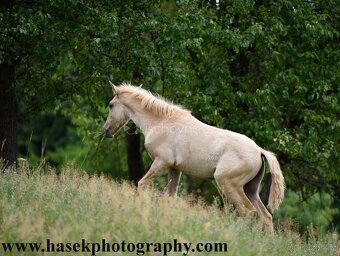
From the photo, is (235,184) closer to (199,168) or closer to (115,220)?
(199,168)

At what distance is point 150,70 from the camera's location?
15.3 metres

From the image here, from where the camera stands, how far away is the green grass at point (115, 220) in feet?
29.0

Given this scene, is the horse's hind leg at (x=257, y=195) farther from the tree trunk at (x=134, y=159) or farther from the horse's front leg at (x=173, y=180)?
the tree trunk at (x=134, y=159)

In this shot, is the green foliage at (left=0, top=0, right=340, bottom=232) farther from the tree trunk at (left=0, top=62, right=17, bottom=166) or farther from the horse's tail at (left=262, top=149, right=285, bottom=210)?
the horse's tail at (left=262, top=149, right=285, bottom=210)

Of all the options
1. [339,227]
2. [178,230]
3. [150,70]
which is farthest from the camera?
[339,227]

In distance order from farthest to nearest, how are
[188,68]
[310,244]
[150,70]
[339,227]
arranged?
[339,227] < [188,68] < [150,70] < [310,244]

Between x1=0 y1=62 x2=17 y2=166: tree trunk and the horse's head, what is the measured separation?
119 inches

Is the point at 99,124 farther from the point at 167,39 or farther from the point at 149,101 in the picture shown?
the point at 149,101

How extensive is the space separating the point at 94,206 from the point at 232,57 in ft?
29.0

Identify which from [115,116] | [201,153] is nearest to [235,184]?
[201,153]

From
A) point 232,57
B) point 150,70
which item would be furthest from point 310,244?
point 232,57

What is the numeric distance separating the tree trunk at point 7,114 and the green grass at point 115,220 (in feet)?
14.7

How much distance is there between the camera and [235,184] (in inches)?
462

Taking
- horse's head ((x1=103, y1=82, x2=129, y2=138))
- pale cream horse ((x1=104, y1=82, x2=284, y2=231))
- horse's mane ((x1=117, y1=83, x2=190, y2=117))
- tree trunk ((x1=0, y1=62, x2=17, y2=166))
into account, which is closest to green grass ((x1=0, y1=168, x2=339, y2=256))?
pale cream horse ((x1=104, y1=82, x2=284, y2=231))
